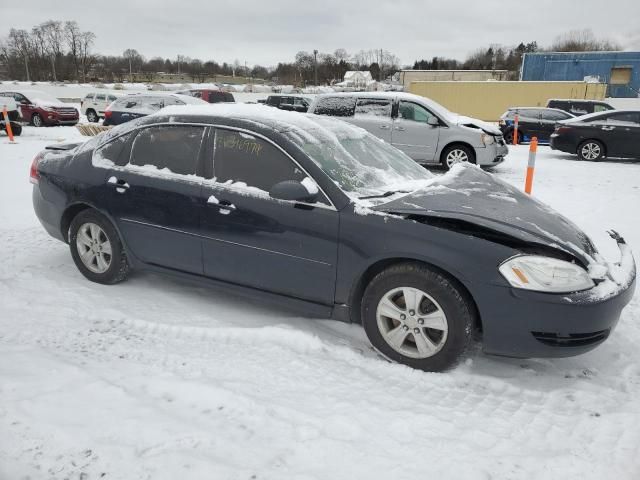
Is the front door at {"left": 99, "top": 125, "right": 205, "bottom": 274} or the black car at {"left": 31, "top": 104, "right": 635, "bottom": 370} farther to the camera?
the front door at {"left": 99, "top": 125, "right": 205, "bottom": 274}

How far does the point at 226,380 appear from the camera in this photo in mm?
2920

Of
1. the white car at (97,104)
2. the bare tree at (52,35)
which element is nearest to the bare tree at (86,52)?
the bare tree at (52,35)

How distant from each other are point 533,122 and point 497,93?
616 inches

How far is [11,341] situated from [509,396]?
3.19m

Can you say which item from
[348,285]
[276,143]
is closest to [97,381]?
[348,285]

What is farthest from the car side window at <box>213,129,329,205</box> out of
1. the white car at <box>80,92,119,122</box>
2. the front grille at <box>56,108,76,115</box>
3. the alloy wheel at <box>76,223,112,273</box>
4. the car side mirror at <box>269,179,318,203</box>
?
the white car at <box>80,92,119,122</box>

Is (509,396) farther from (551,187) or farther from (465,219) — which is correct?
(551,187)

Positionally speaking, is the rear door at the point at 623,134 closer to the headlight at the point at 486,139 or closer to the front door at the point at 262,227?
the headlight at the point at 486,139

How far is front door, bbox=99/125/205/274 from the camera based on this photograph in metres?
3.74

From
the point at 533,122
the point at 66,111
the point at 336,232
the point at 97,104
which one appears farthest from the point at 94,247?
the point at 97,104

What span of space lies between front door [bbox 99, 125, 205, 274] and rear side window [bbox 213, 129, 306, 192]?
208mm

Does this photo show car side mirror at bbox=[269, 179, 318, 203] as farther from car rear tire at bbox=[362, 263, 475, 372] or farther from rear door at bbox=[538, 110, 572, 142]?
rear door at bbox=[538, 110, 572, 142]

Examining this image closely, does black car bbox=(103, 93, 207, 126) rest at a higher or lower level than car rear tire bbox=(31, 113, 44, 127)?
higher

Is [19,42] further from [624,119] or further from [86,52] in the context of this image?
[624,119]
